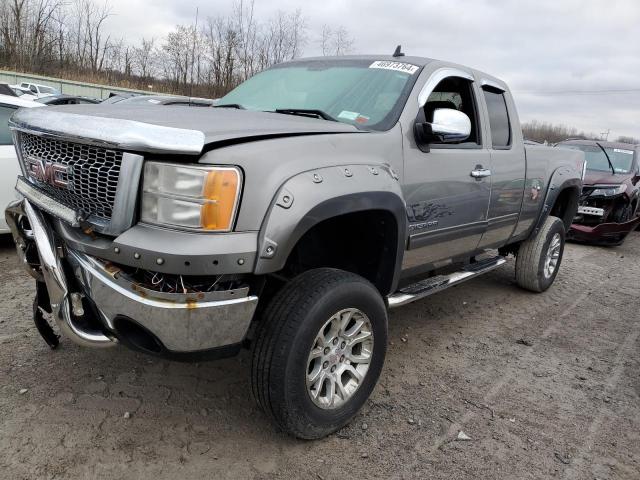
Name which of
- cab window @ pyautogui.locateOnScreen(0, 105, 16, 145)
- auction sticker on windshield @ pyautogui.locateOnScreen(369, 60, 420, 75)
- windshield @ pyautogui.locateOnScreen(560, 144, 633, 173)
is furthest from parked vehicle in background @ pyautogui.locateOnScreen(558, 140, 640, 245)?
cab window @ pyautogui.locateOnScreen(0, 105, 16, 145)

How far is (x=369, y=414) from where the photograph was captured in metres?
2.80

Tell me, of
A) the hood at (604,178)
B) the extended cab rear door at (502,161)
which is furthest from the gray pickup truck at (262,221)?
the hood at (604,178)

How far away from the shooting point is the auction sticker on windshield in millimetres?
3201

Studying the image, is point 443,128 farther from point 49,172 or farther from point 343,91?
point 49,172

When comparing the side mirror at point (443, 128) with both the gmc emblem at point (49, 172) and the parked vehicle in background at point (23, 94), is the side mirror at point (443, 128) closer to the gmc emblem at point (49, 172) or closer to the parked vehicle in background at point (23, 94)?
the gmc emblem at point (49, 172)

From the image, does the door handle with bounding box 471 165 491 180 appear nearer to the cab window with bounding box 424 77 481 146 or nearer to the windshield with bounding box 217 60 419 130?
the cab window with bounding box 424 77 481 146

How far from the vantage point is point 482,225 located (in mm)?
3693

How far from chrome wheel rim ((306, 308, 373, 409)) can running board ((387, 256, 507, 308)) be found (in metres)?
0.40

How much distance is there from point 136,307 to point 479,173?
2432mm

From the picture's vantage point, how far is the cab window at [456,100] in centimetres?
351

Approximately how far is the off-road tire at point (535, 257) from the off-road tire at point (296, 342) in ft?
10.1

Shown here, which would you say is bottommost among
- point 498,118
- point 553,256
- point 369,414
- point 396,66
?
point 369,414

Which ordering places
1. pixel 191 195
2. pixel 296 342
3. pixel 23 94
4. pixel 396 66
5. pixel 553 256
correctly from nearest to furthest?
pixel 191 195
pixel 296 342
pixel 396 66
pixel 553 256
pixel 23 94

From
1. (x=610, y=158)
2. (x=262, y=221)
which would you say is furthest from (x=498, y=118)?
(x=610, y=158)
